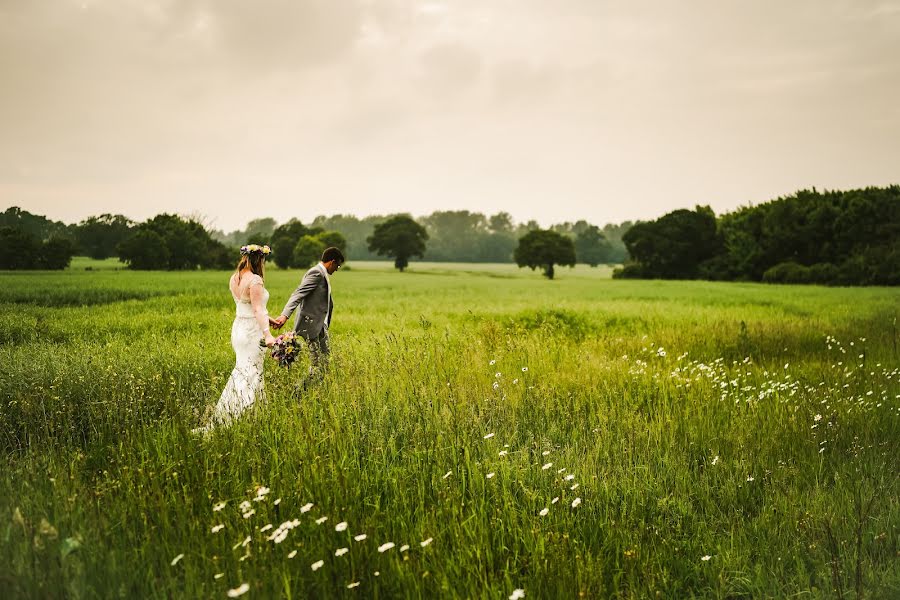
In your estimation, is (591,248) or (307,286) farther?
(591,248)

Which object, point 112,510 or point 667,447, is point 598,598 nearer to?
point 667,447

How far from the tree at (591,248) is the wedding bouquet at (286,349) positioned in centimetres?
12065

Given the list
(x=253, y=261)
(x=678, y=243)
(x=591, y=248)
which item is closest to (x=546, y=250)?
(x=678, y=243)

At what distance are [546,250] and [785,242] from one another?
33.0 meters

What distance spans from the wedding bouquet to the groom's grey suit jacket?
32.2 inches

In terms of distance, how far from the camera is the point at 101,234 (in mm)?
51906

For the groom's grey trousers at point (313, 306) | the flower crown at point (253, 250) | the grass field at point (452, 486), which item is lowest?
the grass field at point (452, 486)

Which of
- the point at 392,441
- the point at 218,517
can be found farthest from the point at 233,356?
the point at 218,517

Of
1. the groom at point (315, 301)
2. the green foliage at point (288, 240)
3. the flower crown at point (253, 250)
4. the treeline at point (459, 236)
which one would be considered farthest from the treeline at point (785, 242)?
the green foliage at point (288, 240)

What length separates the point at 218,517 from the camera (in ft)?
12.3

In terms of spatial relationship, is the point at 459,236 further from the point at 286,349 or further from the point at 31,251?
the point at 286,349

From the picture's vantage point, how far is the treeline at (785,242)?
154 ft

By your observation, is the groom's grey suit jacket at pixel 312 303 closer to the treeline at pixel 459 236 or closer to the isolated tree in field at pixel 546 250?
the isolated tree in field at pixel 546 250

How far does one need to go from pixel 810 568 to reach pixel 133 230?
66327 mm
